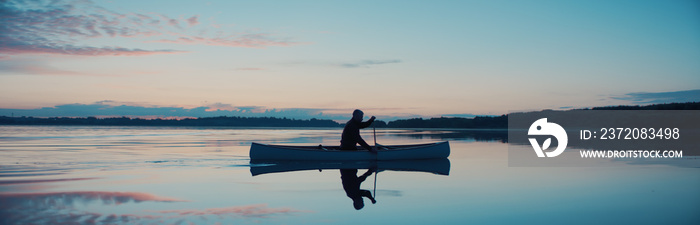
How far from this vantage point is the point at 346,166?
15281 millimetres

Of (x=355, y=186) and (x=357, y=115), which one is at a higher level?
(x=357, y=115)

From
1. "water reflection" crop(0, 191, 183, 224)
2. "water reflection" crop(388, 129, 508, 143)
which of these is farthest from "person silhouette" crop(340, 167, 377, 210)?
"water reflection" crop(388, 129, 508, 143)

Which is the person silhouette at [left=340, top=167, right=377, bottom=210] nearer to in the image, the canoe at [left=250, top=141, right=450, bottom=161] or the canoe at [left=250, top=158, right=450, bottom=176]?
the canoe at [left=250, top=158, right=450, bottom=176]

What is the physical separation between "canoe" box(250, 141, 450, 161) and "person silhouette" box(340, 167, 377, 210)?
4.89 feet

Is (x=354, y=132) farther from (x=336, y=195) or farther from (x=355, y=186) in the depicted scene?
(x=336, y=195)

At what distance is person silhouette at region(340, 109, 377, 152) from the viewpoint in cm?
1603

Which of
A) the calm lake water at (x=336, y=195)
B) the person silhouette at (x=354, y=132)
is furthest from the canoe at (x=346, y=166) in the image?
the person silhouette at (x=354, y=132)

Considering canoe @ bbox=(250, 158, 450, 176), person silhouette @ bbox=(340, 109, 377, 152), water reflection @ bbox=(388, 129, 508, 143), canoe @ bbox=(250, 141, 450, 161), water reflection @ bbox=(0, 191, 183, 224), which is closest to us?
water reflection @ bbox=(0, 191, 183, 224)

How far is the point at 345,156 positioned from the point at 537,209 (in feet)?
28.9

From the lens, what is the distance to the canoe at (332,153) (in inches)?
624

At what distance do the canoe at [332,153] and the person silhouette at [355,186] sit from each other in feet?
4.89

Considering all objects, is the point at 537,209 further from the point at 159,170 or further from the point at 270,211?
the point at 159,170

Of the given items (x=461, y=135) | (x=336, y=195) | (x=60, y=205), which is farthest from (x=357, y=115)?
(x=461, y=135)

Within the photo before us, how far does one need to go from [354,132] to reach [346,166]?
1.51 metres
